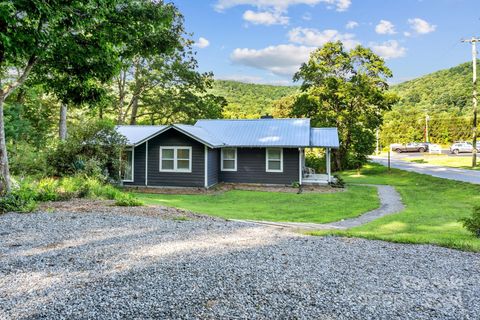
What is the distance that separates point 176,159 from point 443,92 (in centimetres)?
6260

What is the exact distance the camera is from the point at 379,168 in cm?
2861

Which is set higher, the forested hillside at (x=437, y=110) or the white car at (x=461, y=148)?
the forested hillside at (x=437, y=110)

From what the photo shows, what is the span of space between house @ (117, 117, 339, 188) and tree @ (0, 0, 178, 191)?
7.67m

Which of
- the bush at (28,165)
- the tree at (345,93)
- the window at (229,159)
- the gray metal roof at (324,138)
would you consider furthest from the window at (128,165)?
the tree at (345,93)

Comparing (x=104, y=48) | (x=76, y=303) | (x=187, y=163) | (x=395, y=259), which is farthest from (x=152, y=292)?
(x=187, y=163)

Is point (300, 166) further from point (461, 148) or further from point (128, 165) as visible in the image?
point (461, 148)

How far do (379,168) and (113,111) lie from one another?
24498 mm

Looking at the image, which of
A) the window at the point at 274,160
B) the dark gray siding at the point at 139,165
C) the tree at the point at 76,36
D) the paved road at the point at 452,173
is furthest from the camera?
the paved road at the point at 452,173

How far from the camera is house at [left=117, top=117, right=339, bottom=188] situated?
55.9 ft

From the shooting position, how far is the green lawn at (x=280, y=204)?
32.8 ft

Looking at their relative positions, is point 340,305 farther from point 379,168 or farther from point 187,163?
point 379,168

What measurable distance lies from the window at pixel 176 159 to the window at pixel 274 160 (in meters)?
4.58

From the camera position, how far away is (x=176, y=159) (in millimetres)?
17281

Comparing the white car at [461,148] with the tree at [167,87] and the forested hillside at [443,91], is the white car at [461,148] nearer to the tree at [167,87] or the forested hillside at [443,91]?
the forested hillside at [443,91]
